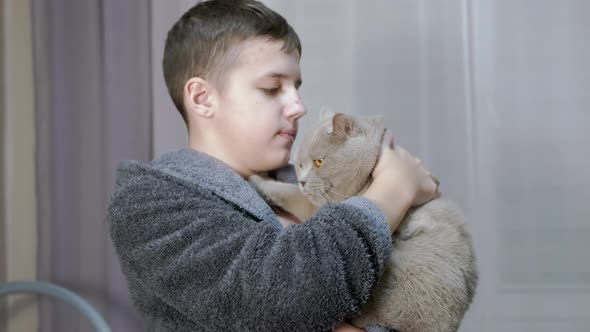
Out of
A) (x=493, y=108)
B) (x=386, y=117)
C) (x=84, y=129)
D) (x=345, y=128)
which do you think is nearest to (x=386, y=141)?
(x=345, y=128)

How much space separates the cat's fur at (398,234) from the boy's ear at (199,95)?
0.13 metres

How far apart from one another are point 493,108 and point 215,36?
2.85 ft

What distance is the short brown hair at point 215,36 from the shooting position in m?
0.85

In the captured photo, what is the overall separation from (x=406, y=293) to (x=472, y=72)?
0.93 m

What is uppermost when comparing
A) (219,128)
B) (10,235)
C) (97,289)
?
(219,128)

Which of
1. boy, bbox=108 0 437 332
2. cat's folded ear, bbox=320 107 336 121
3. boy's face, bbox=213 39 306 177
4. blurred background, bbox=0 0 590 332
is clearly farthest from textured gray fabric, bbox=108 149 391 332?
blurred background, bbox=0 0 590 332

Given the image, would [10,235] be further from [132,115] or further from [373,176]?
[373,176]

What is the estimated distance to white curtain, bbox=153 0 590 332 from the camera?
4.69 feet

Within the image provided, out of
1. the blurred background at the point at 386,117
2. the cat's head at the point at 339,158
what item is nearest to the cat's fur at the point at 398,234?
the cat's head at the point at 339,158

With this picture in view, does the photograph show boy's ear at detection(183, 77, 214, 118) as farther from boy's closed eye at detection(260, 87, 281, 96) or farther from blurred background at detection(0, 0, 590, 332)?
blurred background at detection(0, 0, 590, 332)

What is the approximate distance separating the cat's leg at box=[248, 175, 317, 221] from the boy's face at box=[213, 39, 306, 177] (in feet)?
0.15

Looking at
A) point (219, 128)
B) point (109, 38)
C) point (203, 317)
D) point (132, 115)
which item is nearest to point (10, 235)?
point (132, 115)

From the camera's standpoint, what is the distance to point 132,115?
140 centimetres

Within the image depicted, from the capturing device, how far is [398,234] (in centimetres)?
76
